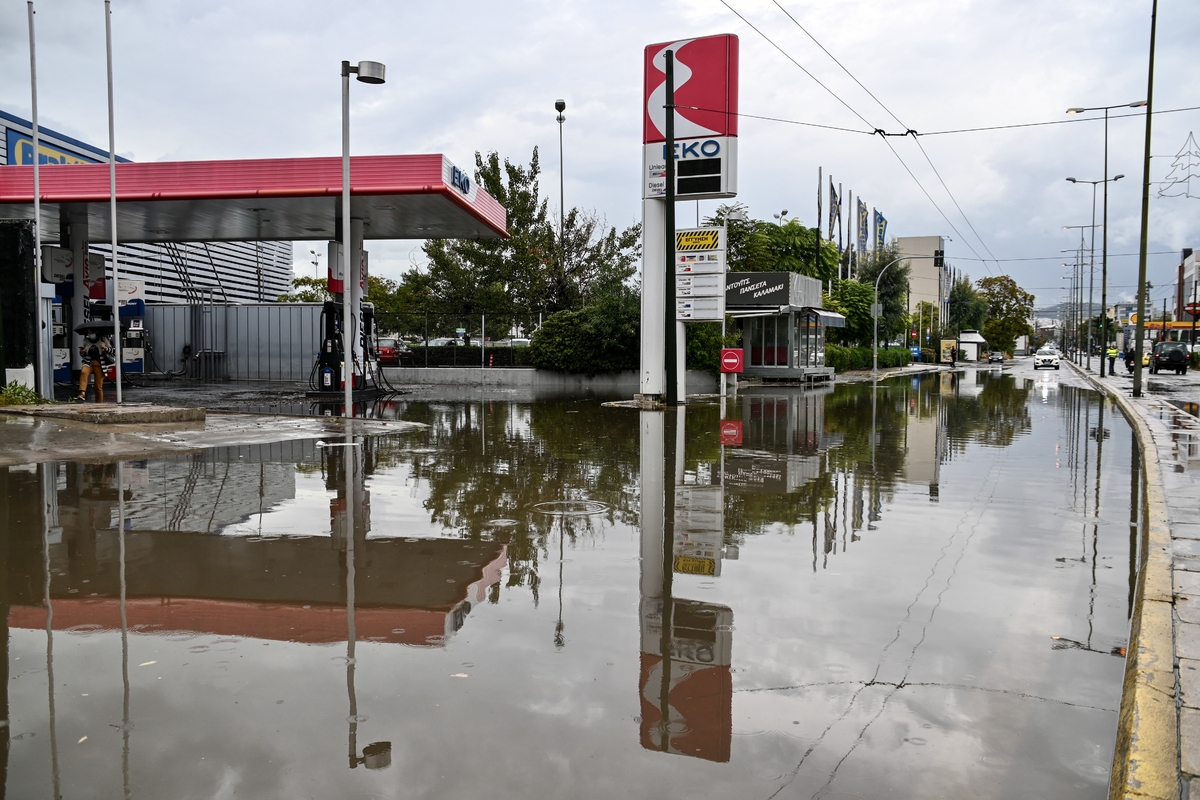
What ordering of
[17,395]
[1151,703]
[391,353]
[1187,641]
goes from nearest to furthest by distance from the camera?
[1151,703] < [1187,641] < [17,395] < [391,353]

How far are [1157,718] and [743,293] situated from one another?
3442cm

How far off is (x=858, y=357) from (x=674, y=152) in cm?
3882

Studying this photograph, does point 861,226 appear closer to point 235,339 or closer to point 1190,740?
point 235,339

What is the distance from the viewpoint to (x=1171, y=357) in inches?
2231

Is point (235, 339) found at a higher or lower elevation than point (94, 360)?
higher

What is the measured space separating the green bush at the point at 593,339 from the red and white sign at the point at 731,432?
1547cm

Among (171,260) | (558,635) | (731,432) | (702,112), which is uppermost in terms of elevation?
(702,112)

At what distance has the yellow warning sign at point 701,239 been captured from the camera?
24688 millimetres

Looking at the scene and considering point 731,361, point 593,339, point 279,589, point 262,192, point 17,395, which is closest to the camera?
point 279,589

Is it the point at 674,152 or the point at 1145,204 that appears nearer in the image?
the point at 674,152

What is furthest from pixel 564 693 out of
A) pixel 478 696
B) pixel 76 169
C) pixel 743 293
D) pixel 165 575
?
pixel 743 293

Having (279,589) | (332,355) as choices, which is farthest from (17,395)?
(279,589)

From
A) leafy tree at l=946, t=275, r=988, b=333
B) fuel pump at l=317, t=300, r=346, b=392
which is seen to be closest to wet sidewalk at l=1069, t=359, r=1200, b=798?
fuel pump at l=317, t=300, r=346, b=392

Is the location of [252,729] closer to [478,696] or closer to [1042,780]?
[478,696]
